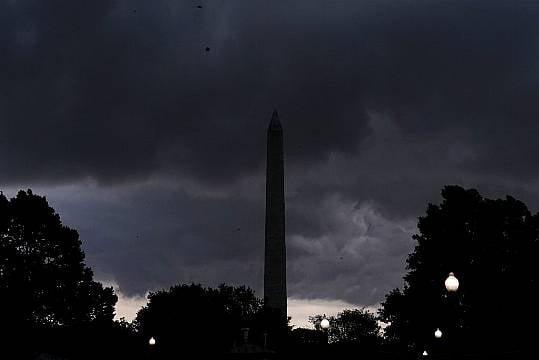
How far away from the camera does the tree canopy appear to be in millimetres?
58531

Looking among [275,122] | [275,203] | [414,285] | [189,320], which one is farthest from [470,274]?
[189,320]

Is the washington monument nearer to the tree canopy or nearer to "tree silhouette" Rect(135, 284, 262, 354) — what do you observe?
"tree silhouette" Rect(135, 284, 262, 354)

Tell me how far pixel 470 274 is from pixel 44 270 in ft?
113

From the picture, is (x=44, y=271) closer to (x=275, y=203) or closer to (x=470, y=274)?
(x=275, y=203)

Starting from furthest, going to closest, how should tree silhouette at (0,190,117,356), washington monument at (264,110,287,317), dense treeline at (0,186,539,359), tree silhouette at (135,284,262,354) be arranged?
tree silhouette at (135,284,262,354), washington monument at (264,110,287,317), tree silhouette at (0,190,117,356), dense treeline at (0,186,539,359)

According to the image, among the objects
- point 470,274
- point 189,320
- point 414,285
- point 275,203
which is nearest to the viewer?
point 470,274

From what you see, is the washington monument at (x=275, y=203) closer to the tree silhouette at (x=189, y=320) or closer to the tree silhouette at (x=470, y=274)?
the tree silhouette at (x=189, y=320)

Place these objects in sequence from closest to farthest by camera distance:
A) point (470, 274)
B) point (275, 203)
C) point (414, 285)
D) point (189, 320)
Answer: point (470, 274)
point (414, 285)
point (275, 203)
point (189, 320)

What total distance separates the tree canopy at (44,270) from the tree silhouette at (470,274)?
83.2 ft

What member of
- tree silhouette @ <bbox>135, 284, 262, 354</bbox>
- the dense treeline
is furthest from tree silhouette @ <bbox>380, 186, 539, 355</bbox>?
tree silhouette @ <bbox>135, 284, 262, 354</bbox>


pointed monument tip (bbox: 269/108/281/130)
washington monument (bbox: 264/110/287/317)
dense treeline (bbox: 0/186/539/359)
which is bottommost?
dense treeline (bbox: 0/186/539/359)

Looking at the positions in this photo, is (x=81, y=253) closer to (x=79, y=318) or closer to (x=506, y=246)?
(x=79, y=318)

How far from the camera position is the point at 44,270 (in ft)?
197

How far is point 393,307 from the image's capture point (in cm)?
6028
